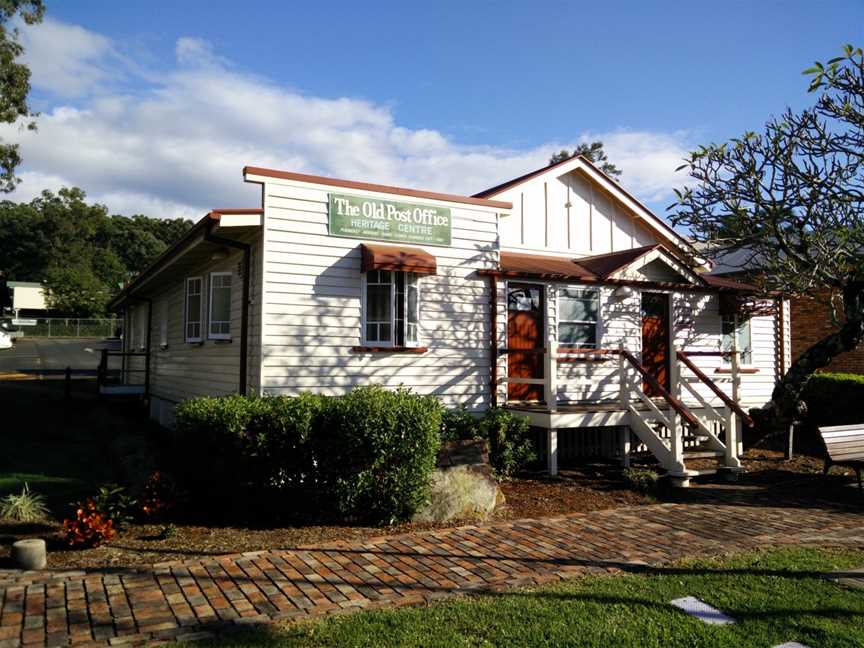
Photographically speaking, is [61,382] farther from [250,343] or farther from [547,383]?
[547,383]

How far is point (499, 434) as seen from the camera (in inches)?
393

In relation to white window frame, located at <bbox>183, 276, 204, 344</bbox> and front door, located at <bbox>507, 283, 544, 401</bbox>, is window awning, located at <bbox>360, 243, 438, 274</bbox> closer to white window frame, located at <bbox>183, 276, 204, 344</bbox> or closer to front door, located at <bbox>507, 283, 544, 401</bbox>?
front door, located at <bbox>507, 283, 544, 401</bbox>

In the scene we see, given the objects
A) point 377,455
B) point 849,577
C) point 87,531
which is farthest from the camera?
point 377,455

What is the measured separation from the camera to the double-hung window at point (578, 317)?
12.3m

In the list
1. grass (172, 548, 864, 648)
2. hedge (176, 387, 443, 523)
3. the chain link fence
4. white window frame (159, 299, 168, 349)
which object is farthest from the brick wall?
the chain link fence

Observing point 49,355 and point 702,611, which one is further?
point 49,355

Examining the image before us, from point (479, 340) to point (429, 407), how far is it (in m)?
3.80

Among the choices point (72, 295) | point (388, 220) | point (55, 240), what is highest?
point (55, 240)

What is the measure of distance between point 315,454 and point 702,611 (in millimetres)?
4187

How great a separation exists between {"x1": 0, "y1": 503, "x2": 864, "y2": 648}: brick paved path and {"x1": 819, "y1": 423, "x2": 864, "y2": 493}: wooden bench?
2207 millimetres

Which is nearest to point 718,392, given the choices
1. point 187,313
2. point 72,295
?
point 187,313

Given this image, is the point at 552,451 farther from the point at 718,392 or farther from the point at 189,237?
the point at 189,237

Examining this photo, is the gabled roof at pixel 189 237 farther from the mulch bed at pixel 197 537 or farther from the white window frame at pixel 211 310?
the mulch bed at pixel 197 537

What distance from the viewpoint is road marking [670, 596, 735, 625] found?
4.74 metres
